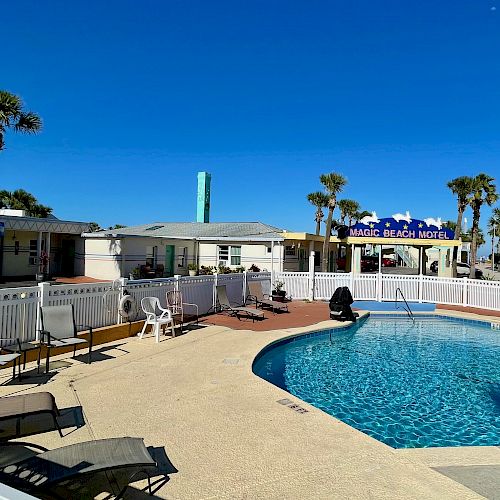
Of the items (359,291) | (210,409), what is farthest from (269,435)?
(359,291)

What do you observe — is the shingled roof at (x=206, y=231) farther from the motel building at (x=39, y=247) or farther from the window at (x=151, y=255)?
the motel building at (x=39, y=247)

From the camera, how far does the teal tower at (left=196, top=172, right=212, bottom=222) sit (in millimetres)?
36250

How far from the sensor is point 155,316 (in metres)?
9.77

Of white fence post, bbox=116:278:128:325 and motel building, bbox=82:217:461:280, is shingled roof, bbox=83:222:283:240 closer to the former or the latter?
motel building, bbox=82:217:461:280

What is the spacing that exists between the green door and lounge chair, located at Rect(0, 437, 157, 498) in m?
23.4

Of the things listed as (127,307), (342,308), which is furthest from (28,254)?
(342,308)

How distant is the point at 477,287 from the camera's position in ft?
54.9

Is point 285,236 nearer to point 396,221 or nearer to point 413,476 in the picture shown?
point 396,221

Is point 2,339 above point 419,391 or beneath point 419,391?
above

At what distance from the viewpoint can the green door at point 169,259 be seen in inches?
1045

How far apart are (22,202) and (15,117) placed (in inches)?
922

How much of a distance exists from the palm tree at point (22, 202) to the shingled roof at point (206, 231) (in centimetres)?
971

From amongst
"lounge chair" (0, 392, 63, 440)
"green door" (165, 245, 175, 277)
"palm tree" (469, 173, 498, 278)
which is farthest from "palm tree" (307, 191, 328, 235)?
"lounge chair" (0, 392, 63, 440)

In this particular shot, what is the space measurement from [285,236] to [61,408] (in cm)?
1940
